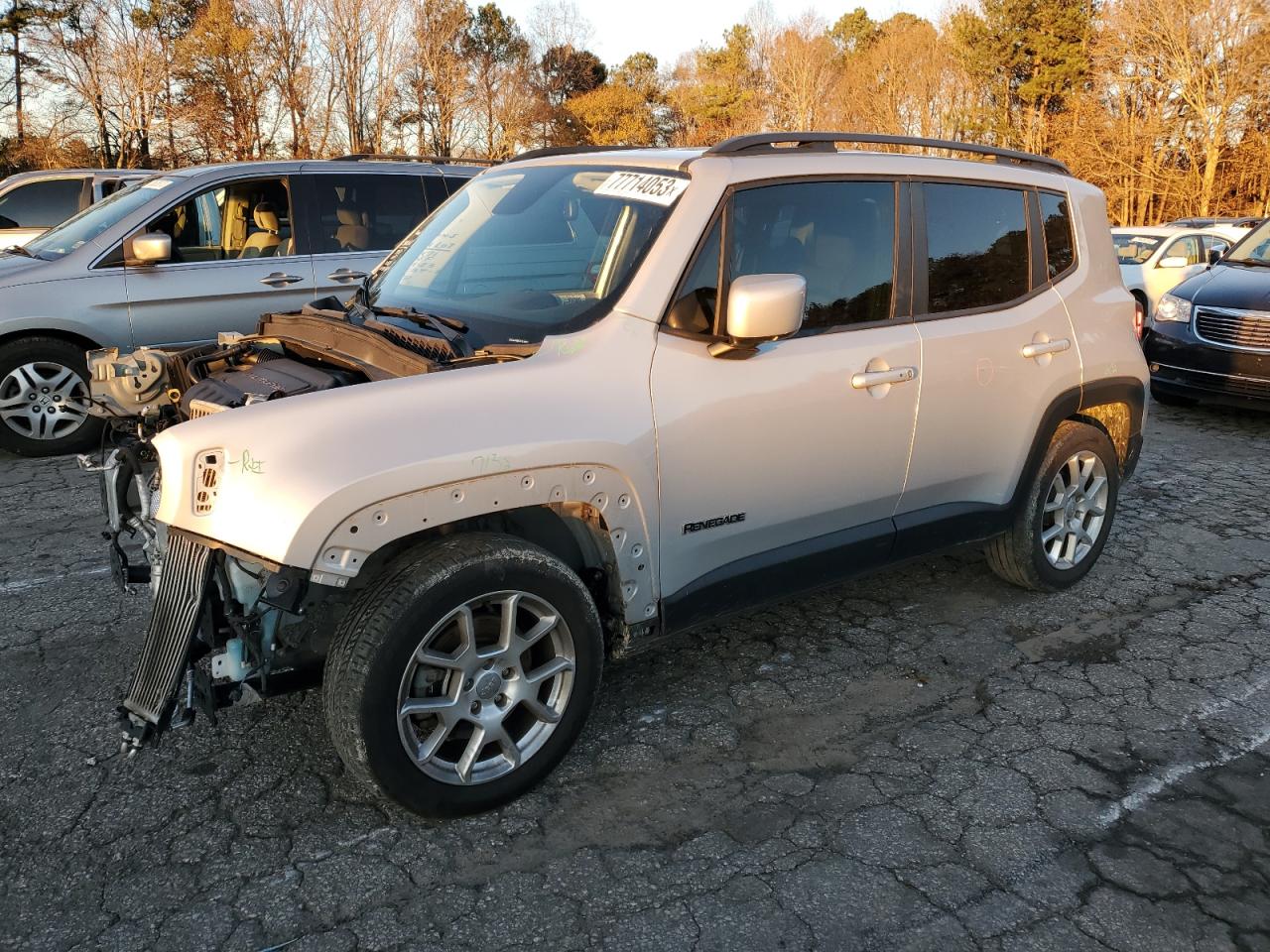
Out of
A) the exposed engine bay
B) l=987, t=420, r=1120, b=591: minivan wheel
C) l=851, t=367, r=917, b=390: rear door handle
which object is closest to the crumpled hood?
the exposed engine bay

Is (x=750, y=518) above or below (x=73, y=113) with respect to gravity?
below

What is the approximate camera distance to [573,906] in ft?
8.68

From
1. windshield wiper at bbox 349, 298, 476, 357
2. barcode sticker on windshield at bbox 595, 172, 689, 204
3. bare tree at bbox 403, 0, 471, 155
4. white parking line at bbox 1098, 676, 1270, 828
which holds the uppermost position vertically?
bare tree at bbox 403, 0, 471, 155

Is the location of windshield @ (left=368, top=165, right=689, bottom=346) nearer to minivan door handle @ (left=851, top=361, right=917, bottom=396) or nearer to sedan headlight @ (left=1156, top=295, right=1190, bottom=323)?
minivan door handle @ (left=851, top=361, right=917, bottom=396)

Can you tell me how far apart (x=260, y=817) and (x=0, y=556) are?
3.00m

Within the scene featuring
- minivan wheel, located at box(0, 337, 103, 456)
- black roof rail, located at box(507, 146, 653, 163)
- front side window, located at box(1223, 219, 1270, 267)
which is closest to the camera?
black roof rail, located at box(507, 146, 653, 163)

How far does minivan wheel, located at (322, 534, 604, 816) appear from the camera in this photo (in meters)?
2.67

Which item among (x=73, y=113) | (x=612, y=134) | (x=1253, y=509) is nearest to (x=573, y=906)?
(x=1253, y=509)

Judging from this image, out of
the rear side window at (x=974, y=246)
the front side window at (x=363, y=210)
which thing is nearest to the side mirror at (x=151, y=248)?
the front side window at (x=363, y=210)

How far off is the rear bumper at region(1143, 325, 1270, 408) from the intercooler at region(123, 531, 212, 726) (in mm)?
8183

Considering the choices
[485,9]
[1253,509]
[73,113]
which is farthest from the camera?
[485,9]

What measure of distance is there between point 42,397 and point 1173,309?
8961 millimetres

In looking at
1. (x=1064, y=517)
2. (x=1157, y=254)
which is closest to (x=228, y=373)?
(x=1064, y=517)

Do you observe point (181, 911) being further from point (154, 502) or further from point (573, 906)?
point (154, 502)
